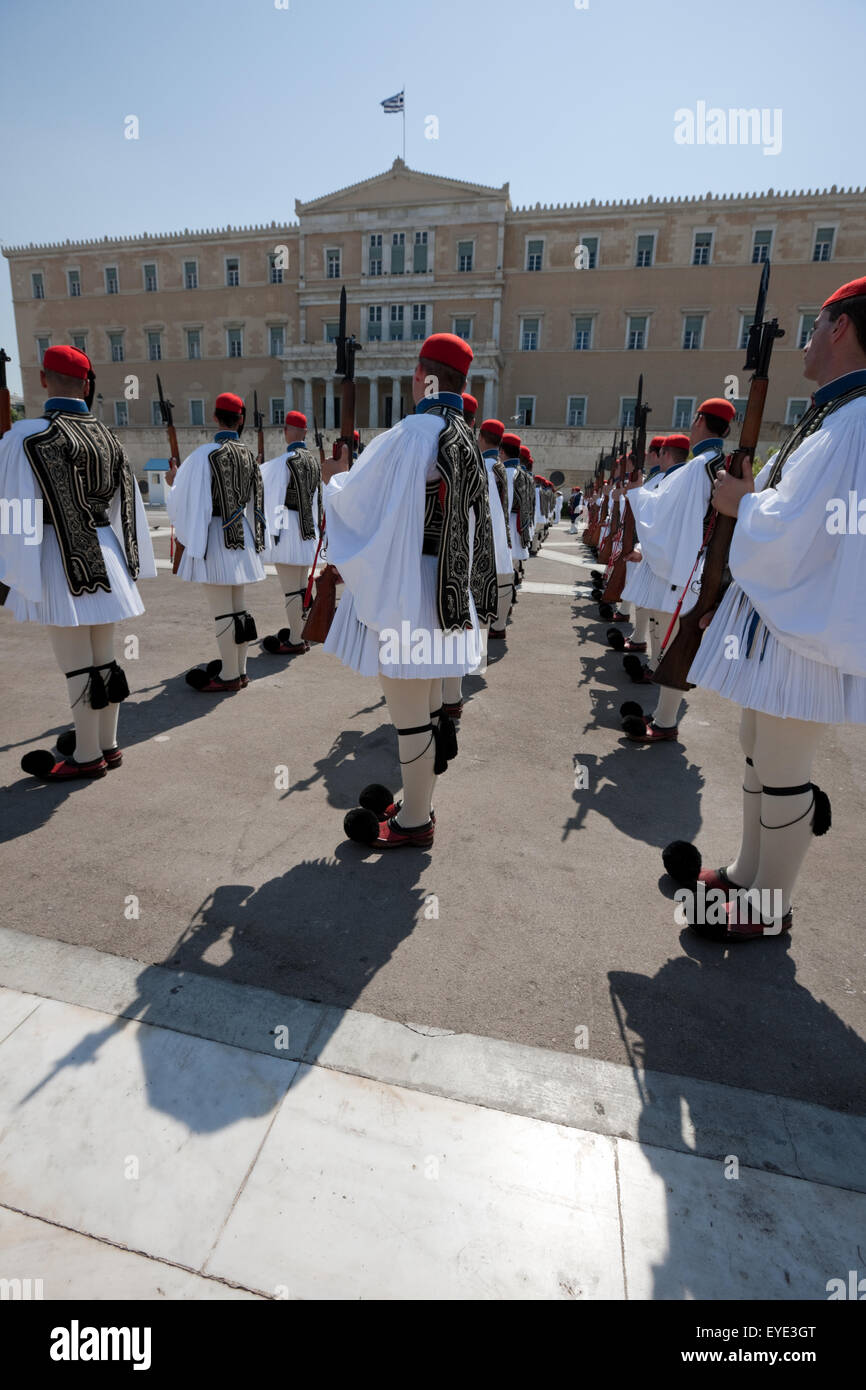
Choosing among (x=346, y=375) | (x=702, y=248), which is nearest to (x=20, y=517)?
(x=346, y=375)

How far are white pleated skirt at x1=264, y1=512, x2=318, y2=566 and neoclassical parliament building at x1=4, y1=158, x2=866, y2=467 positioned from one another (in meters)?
36.8

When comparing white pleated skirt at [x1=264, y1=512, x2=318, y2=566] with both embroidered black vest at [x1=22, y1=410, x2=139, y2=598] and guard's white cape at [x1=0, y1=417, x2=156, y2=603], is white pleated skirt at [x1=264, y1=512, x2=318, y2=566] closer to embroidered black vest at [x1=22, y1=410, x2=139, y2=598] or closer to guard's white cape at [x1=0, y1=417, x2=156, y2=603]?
embroidered black vest at [x1=22, y1=410, x2=139, y2=598]

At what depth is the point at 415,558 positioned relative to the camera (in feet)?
11.3

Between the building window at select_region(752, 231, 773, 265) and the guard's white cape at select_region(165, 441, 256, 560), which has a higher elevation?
the building window at select_region(752, 231, 773, 265)

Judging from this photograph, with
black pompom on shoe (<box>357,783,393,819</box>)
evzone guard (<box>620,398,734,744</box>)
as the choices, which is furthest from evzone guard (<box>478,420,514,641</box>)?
black pompom on shoe (<box>357,783,393,819</box>)

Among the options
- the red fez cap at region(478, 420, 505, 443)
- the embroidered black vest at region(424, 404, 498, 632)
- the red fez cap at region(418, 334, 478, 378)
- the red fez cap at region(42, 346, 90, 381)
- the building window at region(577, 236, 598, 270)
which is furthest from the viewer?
the building window at region(577, 236, 598, 270)

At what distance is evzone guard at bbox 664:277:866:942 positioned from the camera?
250 cm

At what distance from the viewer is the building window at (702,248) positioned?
4488 centimetres

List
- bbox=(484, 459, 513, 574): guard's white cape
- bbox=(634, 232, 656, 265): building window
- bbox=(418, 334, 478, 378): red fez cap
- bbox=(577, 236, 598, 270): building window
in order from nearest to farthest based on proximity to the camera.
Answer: bbox=(418, 334, 478, 378): red fez cap → bbox=(484, 459, 513, 574): guard's white cape → bbox=(634, 232, 656, 265): building window → bbox=(577, 236, 598, 270): building window

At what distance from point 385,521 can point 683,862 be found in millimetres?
2257

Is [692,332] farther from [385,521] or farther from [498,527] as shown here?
[385,521]

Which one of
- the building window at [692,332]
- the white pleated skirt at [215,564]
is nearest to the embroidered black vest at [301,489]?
the white pleated skirt at [215,564]
